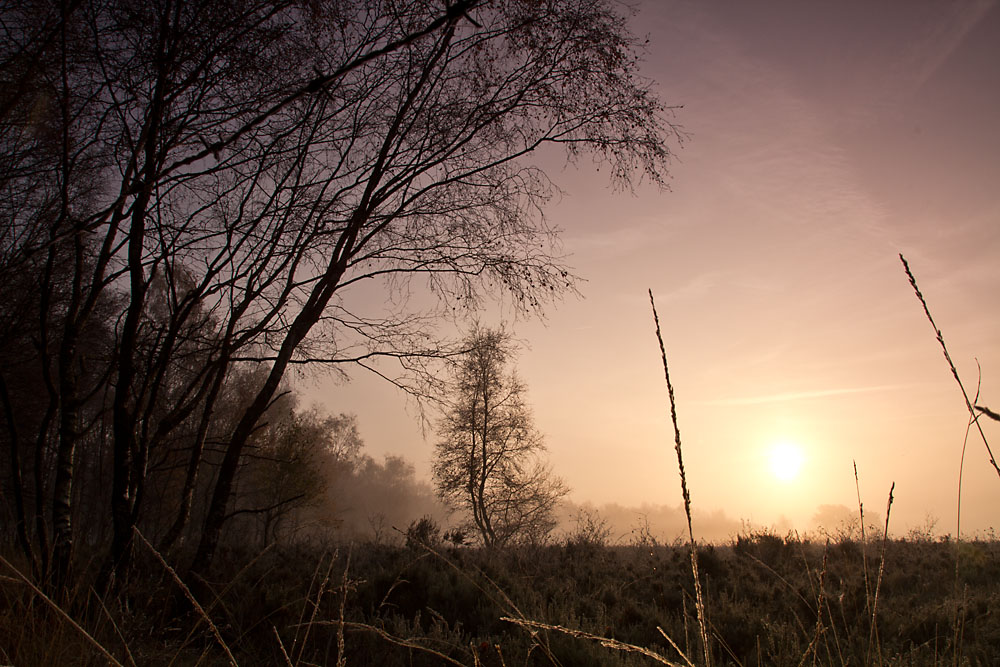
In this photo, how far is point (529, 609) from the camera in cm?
571

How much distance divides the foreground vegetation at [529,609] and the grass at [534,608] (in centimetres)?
3

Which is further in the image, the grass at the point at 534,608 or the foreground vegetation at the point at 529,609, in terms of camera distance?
the foreground vegetation at the point at 529,609

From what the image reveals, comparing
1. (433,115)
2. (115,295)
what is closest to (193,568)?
(433,115)

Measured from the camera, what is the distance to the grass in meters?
2.84

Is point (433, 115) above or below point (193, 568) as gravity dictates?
above

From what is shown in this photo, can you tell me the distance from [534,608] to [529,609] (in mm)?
491

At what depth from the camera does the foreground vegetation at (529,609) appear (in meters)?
3.13

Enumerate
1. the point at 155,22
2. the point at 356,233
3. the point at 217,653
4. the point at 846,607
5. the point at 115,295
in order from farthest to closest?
the point at 115,295
the point at 846,607
the point at 356,233
the point at 217,653
the point at 155,22

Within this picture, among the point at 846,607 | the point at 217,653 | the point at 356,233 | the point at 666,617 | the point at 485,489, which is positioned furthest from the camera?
the point at 485,489

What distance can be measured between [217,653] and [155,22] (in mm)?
4811

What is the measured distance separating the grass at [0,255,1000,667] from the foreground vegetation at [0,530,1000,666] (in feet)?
0.09

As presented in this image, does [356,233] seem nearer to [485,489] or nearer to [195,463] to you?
[195,463]

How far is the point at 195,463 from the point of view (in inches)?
174

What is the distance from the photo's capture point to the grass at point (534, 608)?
284cm
